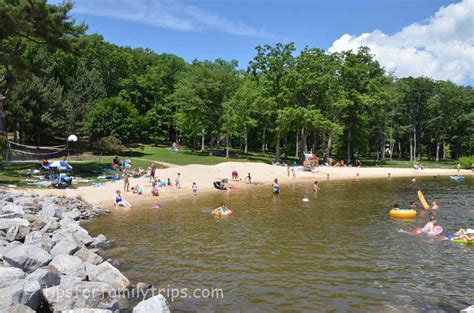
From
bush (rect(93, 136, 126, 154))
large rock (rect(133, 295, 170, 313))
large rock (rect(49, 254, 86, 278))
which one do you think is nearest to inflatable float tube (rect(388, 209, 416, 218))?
large rock (rect(49, 254, 86, 278))

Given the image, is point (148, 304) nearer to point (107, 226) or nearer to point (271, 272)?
point (271, 272)

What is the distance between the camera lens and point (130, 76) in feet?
263

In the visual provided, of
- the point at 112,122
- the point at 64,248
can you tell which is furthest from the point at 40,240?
the point at 112,122

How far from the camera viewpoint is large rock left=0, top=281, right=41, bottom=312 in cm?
848

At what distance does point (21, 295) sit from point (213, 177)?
37.1 metres

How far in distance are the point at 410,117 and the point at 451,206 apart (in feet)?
194

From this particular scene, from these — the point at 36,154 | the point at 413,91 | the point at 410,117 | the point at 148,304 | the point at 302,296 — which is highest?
the point at 413,91

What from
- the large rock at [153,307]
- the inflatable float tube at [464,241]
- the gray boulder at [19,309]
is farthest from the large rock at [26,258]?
the inflatable float tube at [464,241]

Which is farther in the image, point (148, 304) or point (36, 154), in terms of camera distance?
point (36, 154)

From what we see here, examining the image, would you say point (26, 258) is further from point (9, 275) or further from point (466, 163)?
point (466, 163)

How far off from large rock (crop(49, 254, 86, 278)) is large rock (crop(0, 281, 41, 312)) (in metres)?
2.43

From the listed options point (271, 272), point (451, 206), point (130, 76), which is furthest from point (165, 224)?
point (130, 76)

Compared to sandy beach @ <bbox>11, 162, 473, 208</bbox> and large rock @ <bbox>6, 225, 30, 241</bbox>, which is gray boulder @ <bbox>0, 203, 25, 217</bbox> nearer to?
large rock @ <bbox>6, 225, 30, 241</bbox>

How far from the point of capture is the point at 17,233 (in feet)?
52.1
